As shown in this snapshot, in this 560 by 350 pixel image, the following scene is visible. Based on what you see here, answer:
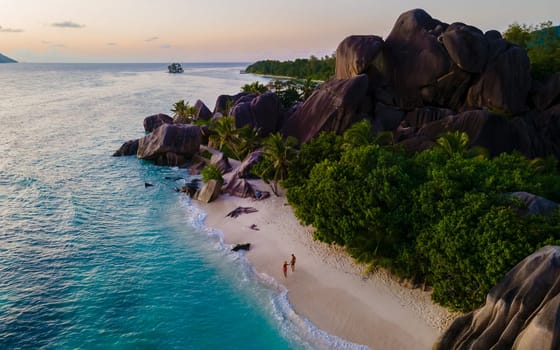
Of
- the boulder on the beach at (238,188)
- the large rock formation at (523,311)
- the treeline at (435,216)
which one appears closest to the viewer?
the large rock formation at (523,311)

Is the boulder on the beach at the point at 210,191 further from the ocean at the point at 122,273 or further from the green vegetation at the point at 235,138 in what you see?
the green vegetation at the point at 235,138

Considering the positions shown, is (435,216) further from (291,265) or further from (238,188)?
(238,188)

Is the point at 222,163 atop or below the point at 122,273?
atop

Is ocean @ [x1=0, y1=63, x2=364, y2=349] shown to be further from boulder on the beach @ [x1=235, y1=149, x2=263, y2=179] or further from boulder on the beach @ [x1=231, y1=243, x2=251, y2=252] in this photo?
boulder on the beach @ [x1=235, y1=149, x2=263, y2=179]

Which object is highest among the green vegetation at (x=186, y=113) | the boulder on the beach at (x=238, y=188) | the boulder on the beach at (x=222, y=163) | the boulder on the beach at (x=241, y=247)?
the green vegetation at (x=186, y=113)

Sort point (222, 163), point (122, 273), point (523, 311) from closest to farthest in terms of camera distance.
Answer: point (523, 311), point (122, 273), point (222, 163)

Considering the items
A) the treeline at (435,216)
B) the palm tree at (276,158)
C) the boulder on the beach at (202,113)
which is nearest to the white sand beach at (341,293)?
the treeline at (435,216)

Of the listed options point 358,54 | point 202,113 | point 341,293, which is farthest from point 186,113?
point 341,293
